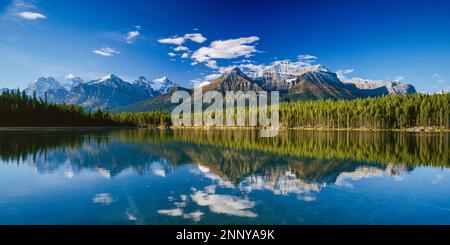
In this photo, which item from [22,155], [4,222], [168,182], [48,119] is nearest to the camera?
[4,222]

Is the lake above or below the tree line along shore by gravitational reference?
below

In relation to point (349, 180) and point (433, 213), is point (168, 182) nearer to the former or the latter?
point (349, 180)

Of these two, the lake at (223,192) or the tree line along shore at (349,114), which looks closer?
the lake at (223,192)

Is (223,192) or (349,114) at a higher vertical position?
(349,114)

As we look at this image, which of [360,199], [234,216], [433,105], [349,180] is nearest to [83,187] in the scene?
[234,216]

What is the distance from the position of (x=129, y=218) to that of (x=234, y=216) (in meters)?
6.16

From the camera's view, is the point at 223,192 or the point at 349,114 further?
the point at 349,114

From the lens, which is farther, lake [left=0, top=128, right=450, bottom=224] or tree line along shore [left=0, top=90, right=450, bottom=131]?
tree line along shore [left=0, top=90, right=450, bottom=131]

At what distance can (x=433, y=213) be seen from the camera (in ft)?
64.2

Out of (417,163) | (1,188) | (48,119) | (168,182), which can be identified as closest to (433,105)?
(417,163)

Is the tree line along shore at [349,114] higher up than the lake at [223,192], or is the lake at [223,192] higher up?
the tree line along shore at [349,114]

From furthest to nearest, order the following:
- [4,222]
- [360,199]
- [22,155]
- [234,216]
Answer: [22,155]
[360,199]
[234,216]
[4,222]

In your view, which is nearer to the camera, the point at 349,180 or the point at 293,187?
the point at 293,187

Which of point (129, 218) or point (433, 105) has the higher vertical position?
point (433, 105)
